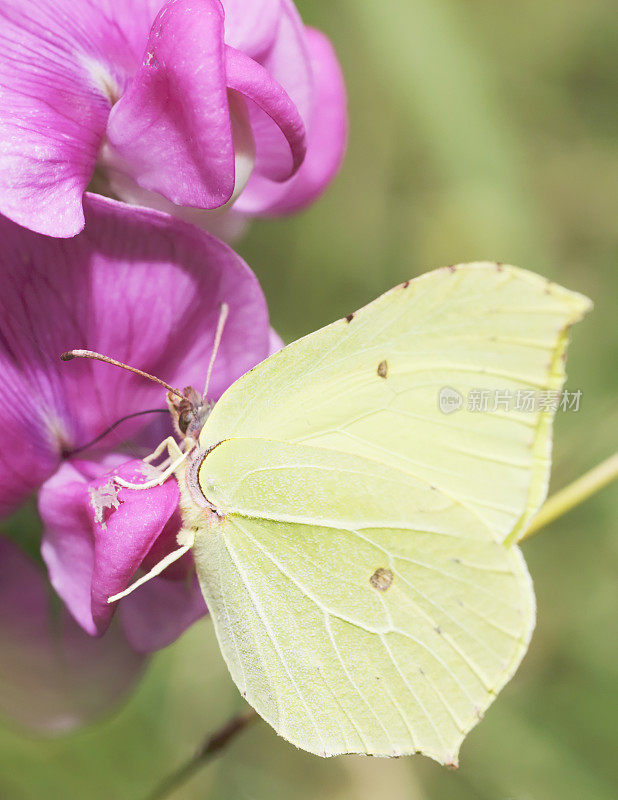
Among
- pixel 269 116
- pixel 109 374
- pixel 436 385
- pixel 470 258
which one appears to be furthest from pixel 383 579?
pixel 470 258

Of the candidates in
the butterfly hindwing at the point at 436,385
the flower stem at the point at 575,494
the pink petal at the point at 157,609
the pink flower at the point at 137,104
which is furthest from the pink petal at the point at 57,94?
the flower stem at the point at 575,494

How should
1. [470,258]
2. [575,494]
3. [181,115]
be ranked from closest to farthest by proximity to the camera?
[181,115]
[575,494]
[470,258]


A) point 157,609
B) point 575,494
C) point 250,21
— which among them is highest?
point 250,21

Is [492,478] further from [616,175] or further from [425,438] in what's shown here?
[616,175]

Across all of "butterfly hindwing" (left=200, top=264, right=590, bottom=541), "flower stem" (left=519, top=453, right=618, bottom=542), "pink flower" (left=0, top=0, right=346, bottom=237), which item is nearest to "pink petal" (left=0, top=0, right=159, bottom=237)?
"pink flower" (left=0, top=0, right=346, bottom=237)

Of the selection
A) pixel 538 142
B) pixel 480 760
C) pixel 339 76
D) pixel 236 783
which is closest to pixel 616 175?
pixel 538 142

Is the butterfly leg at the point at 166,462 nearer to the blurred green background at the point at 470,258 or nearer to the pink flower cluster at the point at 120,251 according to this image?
the pink flower cluster at the point at 120,251

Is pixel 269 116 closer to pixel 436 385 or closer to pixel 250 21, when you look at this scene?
pixel 250 21
